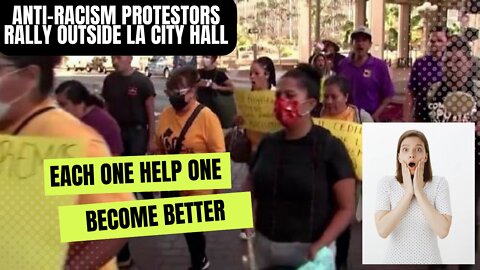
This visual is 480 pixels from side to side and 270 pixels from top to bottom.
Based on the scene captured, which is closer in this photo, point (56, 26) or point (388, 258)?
point (56, 26)

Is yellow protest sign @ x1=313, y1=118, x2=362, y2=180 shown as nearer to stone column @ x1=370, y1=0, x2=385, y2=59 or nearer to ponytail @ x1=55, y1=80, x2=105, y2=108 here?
stone column @ x1=370, y1=0, x2=385, y2=59

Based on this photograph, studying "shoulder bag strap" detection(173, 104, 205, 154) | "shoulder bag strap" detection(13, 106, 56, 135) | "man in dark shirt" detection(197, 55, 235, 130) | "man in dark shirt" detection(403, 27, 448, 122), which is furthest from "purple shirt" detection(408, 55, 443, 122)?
"shoulder bag strap" detection(13, 106, 56, 135)

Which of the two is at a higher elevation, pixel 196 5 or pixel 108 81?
pixel 196 5

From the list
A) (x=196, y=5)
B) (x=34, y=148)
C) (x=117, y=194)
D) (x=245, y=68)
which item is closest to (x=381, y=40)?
(x=245, y=68)

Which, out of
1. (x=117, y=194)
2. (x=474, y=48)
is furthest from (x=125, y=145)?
(x=474, y=48)

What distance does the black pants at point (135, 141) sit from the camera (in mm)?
2768

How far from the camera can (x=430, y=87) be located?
2.89 metres

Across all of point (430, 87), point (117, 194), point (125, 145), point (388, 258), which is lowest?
point (388, 258)

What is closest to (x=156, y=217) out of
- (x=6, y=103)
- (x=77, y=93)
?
(x=77, y=93)

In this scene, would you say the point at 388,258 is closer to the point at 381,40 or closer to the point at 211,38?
the point at 381,40

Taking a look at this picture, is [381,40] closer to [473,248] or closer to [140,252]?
[473,248]

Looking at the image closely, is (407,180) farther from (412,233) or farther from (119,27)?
(119,27)

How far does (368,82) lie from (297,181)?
0.50 meters

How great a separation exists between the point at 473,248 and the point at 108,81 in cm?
166
